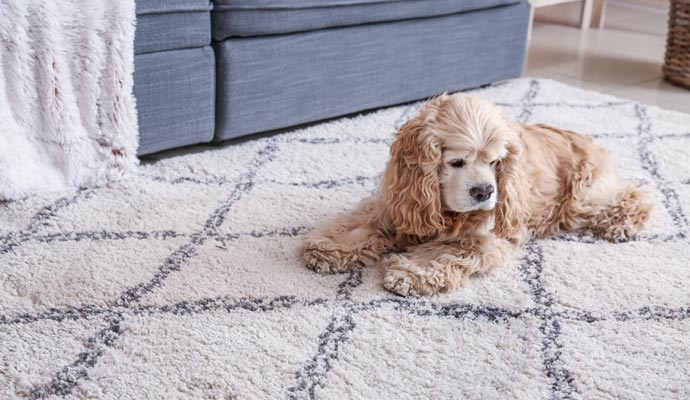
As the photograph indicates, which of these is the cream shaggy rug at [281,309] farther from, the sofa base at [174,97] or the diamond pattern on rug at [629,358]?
the sofa base at [174,97]

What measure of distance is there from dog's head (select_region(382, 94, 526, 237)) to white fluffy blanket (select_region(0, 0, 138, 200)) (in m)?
0.93

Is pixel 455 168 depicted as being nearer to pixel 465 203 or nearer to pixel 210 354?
pixel 465 203

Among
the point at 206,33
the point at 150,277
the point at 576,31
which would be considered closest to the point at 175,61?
the point at 206,33

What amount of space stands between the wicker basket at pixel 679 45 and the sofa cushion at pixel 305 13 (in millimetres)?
1195

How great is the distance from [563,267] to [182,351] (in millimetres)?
966

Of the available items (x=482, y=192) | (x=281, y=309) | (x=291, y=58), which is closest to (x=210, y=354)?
(x=281, y=309)

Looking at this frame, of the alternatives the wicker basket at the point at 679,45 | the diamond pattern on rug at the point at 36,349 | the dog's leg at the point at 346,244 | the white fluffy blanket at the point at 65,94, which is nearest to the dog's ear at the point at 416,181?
the dog's leg at the point at 346,244

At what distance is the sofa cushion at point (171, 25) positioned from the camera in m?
2.34

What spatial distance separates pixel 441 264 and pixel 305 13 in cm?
126

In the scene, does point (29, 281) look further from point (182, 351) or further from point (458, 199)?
point (458, 199)

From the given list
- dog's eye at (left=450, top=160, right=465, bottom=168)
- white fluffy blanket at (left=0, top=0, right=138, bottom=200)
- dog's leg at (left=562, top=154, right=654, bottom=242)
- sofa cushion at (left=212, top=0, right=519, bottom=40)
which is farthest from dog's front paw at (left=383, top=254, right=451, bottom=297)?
sofa cushion at (left=212, top=0, right=519, bottom=40)

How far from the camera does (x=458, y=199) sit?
1756mm

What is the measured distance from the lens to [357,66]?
296 cm

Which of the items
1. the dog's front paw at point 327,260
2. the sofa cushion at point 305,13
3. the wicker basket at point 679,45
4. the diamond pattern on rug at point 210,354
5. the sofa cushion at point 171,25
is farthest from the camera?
the wicker basket at point 679,45
